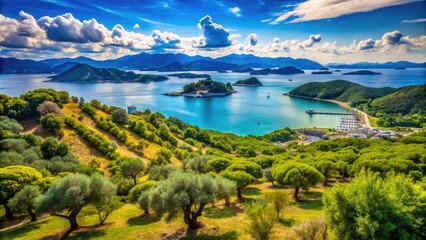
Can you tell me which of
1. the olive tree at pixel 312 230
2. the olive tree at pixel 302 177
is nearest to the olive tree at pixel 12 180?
the olive tree at pixel 312 230

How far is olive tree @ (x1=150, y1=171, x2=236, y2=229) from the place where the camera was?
57.7 ft

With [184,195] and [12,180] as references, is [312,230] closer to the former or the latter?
[184,195]

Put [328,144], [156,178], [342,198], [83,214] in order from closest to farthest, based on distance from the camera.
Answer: [342,198]
[83,214]
[156,178]
[328,144]

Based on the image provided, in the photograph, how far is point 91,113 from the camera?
59719 mm

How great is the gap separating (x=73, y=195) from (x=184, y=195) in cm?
820

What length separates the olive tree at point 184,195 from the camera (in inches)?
692

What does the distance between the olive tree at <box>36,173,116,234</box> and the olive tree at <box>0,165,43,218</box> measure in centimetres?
782

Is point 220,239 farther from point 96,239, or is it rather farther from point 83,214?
point 83,214

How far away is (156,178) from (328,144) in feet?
160

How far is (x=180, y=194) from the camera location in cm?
1762

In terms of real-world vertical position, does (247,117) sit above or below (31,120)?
below

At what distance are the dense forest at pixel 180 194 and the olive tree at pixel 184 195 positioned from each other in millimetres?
71

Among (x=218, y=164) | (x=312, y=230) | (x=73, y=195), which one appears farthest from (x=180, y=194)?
(x=218, y=164)

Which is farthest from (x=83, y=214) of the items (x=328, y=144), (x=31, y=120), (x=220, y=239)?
(x=328, y=144)
